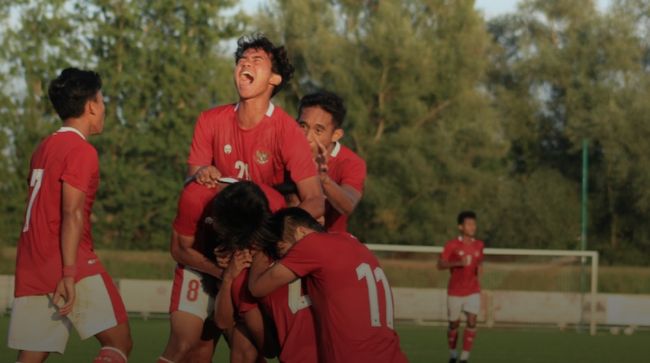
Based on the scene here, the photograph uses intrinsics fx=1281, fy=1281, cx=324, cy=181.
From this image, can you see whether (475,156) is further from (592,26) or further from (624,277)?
(624,277)

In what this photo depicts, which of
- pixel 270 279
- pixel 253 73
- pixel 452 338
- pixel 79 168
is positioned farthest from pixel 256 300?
pixel 452 338

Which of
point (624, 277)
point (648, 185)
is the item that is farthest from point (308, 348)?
point (648, 185)

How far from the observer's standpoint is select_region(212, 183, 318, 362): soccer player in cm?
629

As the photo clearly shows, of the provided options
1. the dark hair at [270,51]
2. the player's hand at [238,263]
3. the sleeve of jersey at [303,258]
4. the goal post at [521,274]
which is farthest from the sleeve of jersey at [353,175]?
the goal post at [521,274]

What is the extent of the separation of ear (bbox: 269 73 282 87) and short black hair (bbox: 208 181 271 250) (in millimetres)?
857

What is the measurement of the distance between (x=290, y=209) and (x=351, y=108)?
37.7m

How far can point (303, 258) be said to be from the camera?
20.2ft

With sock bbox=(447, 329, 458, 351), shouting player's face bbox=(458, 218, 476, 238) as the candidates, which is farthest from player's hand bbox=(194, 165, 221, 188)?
shouting player's face bbox=(458, 218, 476, 238)

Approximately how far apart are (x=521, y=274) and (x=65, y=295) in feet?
68.1

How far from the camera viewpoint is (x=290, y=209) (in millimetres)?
6348

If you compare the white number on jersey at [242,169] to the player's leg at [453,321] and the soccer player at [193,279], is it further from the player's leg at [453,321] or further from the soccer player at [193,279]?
the player's leg at [453,321]

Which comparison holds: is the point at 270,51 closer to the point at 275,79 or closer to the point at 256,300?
the point at 275,79

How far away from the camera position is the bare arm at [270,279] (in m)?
6.21

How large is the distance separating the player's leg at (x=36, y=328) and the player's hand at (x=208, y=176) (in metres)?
1.01
